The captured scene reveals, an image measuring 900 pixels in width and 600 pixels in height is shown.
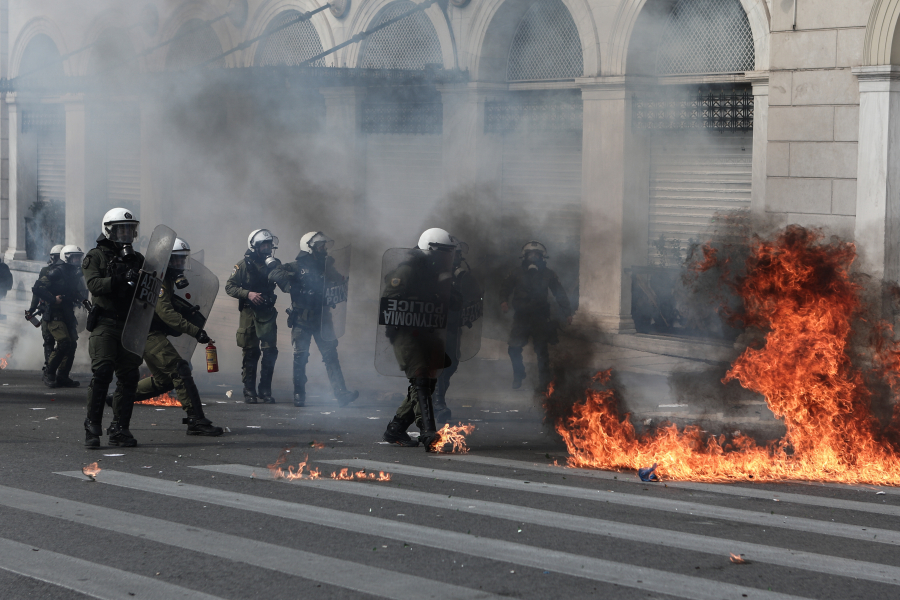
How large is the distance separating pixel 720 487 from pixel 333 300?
4656 millimetres

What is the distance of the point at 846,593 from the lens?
14.5ft

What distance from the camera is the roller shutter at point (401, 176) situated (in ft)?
52.3

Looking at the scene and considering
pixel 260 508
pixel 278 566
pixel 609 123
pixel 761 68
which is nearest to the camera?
pixel 278 566

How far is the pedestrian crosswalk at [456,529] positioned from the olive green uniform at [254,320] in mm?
3456

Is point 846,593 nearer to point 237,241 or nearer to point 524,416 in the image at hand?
point 524,416

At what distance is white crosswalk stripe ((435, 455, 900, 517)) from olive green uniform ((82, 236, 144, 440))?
7.54 ft

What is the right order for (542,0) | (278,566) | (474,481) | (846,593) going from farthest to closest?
(542,0) → (474,481) → (278,566) → (846,593)

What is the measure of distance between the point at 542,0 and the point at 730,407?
7.59m

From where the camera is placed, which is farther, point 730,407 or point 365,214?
point 365,214

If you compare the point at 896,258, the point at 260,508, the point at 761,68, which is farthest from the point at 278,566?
the point at 761,68

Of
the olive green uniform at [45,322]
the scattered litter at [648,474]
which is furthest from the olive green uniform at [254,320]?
the scattered litter at [648,474]

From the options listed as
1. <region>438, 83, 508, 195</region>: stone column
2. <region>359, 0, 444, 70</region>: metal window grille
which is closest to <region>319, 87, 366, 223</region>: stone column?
<region>359, 0, 444, 70</region>: metal window grille

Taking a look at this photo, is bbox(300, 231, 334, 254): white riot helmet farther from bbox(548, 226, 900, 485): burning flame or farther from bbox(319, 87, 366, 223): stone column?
bbox(319, 87, 366, 223): stone column

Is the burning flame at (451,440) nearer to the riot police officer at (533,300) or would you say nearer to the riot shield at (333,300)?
the riot shield at (333,300)
